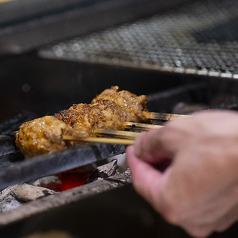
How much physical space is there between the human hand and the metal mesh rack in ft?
6.99

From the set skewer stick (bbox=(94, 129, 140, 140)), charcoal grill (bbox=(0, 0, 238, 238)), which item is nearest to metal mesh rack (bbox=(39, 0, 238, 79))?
charcoal grill (bbox=(0, 0, 238, 238))

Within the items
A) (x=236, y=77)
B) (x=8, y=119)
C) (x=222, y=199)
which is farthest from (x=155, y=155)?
(x=8, y=119)

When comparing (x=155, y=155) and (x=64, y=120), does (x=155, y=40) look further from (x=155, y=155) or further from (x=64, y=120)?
(x=155, y=155)

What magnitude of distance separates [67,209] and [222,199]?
2.77ft

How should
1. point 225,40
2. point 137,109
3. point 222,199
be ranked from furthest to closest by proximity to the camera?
point 225,40, point 137,109, point 222,199

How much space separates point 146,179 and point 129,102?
1330mm

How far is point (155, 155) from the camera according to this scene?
1392 millimetres

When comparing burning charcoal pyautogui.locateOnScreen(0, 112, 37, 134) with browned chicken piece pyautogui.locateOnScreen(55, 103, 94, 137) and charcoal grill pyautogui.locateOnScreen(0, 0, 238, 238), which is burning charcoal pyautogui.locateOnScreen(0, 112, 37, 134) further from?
browned chicken piece pyautogui.locateOnScreen(55, 103, 94, 137)

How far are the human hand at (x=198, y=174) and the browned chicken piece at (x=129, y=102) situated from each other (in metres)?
1.20

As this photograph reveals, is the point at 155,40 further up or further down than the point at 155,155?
further down

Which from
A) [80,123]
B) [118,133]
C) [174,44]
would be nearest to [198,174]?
[118,133]

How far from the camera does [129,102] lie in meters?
2.64

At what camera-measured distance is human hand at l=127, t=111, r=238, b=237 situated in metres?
1.18

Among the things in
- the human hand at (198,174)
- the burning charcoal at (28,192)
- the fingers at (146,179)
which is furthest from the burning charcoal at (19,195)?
the human hand at (198,174)
